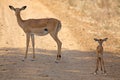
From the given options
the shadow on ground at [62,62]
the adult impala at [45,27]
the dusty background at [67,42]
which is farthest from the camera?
the adult impala at [45,27]

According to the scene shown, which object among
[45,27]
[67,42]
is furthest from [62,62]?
[67,42]

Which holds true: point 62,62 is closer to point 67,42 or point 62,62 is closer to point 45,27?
point 45,27

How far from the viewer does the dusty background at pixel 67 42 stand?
13156mm

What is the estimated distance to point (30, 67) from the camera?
1377 cm

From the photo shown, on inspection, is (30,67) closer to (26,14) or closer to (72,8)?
(26,14)

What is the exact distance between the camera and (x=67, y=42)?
63.1ft

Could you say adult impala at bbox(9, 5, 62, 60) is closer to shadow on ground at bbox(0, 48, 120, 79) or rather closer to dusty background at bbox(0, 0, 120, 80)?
shadow on ground at bbox(0, 48, 120, 79)

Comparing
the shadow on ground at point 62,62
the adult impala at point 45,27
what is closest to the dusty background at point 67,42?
the shadow on ground at point 62,62

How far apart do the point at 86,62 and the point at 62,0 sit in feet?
48.8

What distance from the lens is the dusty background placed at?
518 inches

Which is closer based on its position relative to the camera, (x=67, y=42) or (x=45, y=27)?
(x=45, y=27)

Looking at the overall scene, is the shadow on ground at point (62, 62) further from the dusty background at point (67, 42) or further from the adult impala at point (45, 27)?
the adult impala at point (45, 27)

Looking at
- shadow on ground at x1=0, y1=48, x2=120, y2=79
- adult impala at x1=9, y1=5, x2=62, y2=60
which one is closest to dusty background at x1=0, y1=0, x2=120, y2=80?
shadow on ground at x1=0, y1=48, x2=120, y2=79

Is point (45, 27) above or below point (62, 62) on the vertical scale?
above
